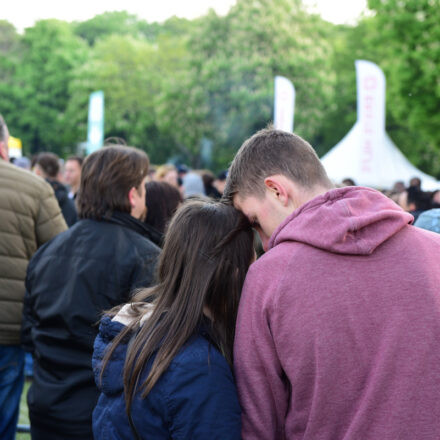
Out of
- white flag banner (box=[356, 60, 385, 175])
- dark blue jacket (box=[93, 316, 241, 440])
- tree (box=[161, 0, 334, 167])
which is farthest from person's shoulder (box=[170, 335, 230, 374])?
tree (box=[161, 0, 334, 167])

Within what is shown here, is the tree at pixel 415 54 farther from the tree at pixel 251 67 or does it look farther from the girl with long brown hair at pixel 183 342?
the girl with long brown hair at pixel 183 342

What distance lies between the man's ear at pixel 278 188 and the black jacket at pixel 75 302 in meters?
1.09

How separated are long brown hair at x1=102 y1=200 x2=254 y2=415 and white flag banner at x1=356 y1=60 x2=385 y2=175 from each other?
489 inches

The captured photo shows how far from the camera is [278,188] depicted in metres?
1.91

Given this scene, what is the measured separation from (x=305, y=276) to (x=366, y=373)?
0.28 metres

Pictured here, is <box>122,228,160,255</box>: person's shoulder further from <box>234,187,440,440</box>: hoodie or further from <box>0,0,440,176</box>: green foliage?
<box>0,0,440,176</box>: green foliage

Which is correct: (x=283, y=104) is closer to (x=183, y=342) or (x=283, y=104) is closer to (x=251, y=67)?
(x=183, y=342)

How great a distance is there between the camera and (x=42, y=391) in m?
2.79

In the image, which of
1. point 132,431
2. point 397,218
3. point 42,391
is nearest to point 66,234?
point 42,391

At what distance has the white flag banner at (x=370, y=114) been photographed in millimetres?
13898

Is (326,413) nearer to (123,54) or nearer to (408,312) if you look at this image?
(408,312)

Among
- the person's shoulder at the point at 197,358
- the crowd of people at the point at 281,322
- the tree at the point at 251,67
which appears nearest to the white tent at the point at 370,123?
the crowd of people at the point at 281,322

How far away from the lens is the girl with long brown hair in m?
1.60

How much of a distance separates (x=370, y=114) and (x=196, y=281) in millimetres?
13172
